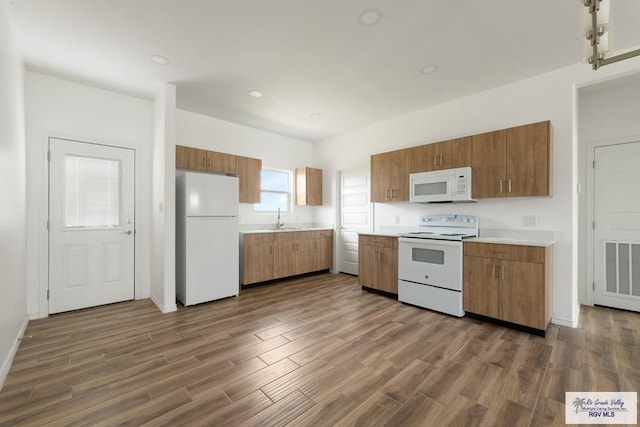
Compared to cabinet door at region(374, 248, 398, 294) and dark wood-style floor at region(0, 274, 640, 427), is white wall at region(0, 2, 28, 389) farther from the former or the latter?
cabinet door at region(374, 248, 398, 294)

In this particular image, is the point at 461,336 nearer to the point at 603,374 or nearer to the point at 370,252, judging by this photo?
the point at 603,374

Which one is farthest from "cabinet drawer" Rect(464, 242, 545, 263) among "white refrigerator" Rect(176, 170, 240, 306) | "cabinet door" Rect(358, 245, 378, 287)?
"white refrigerator" Rect(176, 170, 240, 306)

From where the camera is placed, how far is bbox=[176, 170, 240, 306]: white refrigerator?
3.47 m

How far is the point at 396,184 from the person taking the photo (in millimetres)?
4086

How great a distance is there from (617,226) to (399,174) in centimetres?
267

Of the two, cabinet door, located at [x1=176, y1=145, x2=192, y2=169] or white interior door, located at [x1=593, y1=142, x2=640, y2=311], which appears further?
cabinet door, located at [x1=176, y1=145, x2=192, y2=169]

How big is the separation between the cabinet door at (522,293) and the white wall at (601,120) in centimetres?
160

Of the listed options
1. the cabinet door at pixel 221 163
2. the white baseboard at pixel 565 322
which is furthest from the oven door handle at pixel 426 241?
the cabinet door at pixel 221 163

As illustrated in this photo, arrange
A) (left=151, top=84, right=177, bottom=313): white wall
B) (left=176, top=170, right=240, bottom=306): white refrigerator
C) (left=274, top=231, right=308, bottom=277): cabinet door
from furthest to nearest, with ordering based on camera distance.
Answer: (left=274, top=231, right=308, bottom=277): cabinet door < (left=176, top=170, right=240, bottom=306): white refrigerator < (left=151, top=84, right=177, bottom=313): white wall

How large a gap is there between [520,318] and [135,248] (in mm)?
4691

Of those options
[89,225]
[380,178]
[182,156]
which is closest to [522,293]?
[380,178]

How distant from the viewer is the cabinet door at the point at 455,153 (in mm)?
3355

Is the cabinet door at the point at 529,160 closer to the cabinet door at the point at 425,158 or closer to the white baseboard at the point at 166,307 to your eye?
the cabinet door at the point at 425,158

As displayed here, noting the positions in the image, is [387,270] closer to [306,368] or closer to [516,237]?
[516,237]
